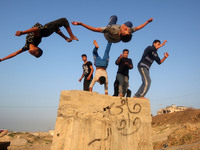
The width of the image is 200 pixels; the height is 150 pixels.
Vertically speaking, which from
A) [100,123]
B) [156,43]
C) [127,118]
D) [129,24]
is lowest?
[100,123]

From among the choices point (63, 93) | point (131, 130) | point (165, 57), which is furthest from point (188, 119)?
point (63, 93)

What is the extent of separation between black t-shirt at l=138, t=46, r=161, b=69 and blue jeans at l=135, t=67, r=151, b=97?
180 millimetres

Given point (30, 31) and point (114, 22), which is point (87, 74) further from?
point (30, 31)

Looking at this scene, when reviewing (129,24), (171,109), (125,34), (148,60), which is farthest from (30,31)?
(171,109)

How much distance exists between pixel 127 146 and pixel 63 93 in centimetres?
196

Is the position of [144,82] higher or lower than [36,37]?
lower

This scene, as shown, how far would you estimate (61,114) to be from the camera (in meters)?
3.45

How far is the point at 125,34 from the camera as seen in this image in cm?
448

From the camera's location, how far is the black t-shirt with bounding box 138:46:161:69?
4.98m

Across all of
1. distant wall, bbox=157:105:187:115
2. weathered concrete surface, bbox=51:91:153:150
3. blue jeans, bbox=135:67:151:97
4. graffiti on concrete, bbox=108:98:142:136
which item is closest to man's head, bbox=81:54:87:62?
blue jeans, bbox=135:67:151:97

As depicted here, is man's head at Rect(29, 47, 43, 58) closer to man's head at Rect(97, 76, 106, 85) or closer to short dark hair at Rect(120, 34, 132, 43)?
man's head at Rect(97, 76, 106, 85)

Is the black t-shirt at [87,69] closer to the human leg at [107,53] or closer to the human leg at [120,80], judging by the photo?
the human leg at [107,53]

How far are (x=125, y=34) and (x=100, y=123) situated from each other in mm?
2582

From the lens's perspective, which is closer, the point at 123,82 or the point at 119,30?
the point at 119,30
